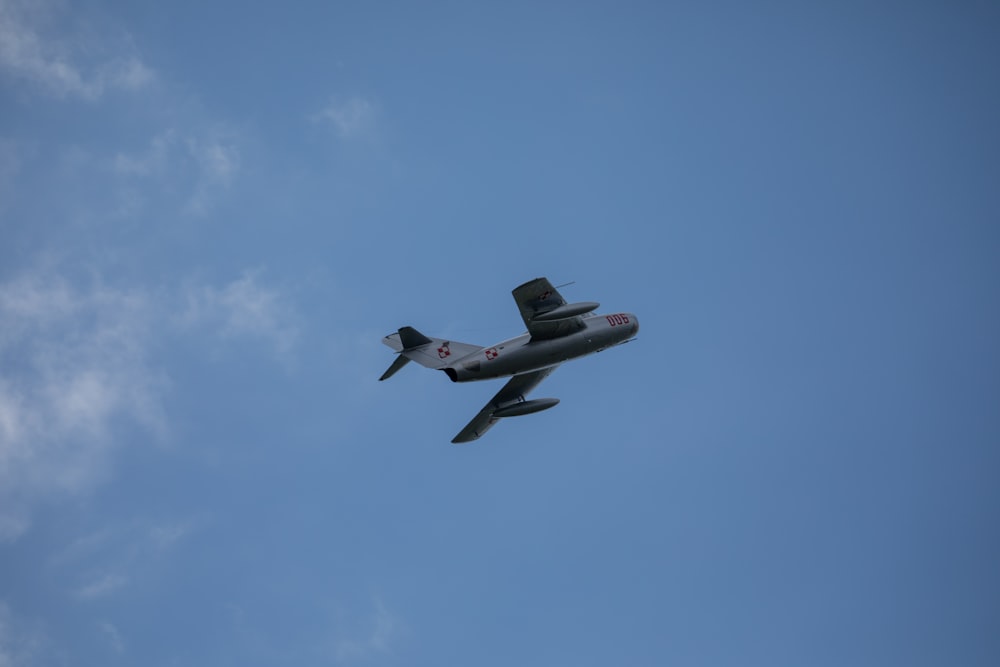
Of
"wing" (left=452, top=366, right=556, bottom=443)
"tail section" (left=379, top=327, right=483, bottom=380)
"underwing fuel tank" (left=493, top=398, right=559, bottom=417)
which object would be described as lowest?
"underwing fuel tank" (left=493, top=398, right=559, bottom=417)

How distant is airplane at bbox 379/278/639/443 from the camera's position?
5362 centimetres

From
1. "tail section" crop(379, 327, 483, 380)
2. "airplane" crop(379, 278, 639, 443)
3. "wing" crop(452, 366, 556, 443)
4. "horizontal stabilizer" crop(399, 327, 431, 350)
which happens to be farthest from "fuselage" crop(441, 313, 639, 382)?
"wing" crop(452, 366, 556, 443)

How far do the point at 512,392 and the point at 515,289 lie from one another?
962 cm

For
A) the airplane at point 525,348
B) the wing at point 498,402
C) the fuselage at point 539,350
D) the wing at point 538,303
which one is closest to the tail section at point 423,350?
the airplane at point 525,348

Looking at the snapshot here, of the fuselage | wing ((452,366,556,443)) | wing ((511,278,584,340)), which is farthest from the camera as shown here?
wing ((452,366,556,443))

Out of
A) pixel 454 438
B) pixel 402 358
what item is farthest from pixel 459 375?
pixel 454 438

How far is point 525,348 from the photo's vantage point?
2153 inches

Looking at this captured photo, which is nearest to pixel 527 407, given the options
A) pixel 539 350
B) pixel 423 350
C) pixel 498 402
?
pixel 498 402

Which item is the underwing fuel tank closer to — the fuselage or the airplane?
the airplane

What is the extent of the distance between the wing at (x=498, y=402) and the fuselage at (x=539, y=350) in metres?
4.23

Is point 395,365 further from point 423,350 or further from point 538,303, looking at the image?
point 538,303

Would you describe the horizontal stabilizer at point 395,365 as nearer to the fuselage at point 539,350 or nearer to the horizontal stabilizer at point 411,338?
the horizontal stabilizer at point 411,338

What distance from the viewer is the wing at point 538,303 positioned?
53.0 m

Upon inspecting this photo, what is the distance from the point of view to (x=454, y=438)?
60.8m
